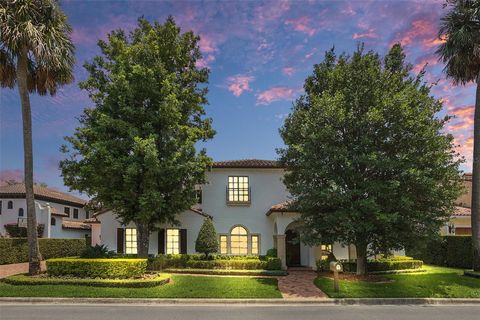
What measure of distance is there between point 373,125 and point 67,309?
13.8 m

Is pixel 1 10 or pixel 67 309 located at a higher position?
pixel 1 10

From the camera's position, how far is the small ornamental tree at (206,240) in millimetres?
22531

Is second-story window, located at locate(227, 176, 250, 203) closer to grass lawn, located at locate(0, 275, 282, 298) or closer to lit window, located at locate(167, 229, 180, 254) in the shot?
lit window, located at locate(167, 229, 180, 254)

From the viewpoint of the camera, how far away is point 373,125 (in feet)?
56.8

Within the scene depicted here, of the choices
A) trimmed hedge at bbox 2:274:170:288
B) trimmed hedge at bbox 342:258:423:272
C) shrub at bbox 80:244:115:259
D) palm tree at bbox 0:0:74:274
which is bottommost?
trimmed hedge at bbox 342:258:423:272

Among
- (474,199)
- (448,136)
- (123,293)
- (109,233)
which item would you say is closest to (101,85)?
(109,233)

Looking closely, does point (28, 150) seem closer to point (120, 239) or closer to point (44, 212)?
point (120, 239)

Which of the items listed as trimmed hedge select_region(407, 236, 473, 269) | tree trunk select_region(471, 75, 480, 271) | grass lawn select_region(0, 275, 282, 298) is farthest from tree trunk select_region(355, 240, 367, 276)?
trimmed hedge select_region(407, 236, 473, 269)

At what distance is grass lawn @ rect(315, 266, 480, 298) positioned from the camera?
1441 centimetres

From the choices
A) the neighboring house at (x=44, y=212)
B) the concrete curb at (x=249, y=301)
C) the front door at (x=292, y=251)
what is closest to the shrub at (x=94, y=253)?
the concrete curb at (x=249, y=301)

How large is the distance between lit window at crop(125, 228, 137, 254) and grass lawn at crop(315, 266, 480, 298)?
484 inches

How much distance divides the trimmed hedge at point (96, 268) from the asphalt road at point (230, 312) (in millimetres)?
3039

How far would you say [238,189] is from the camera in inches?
1044

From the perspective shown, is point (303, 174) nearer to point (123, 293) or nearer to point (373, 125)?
point (373, 125)
